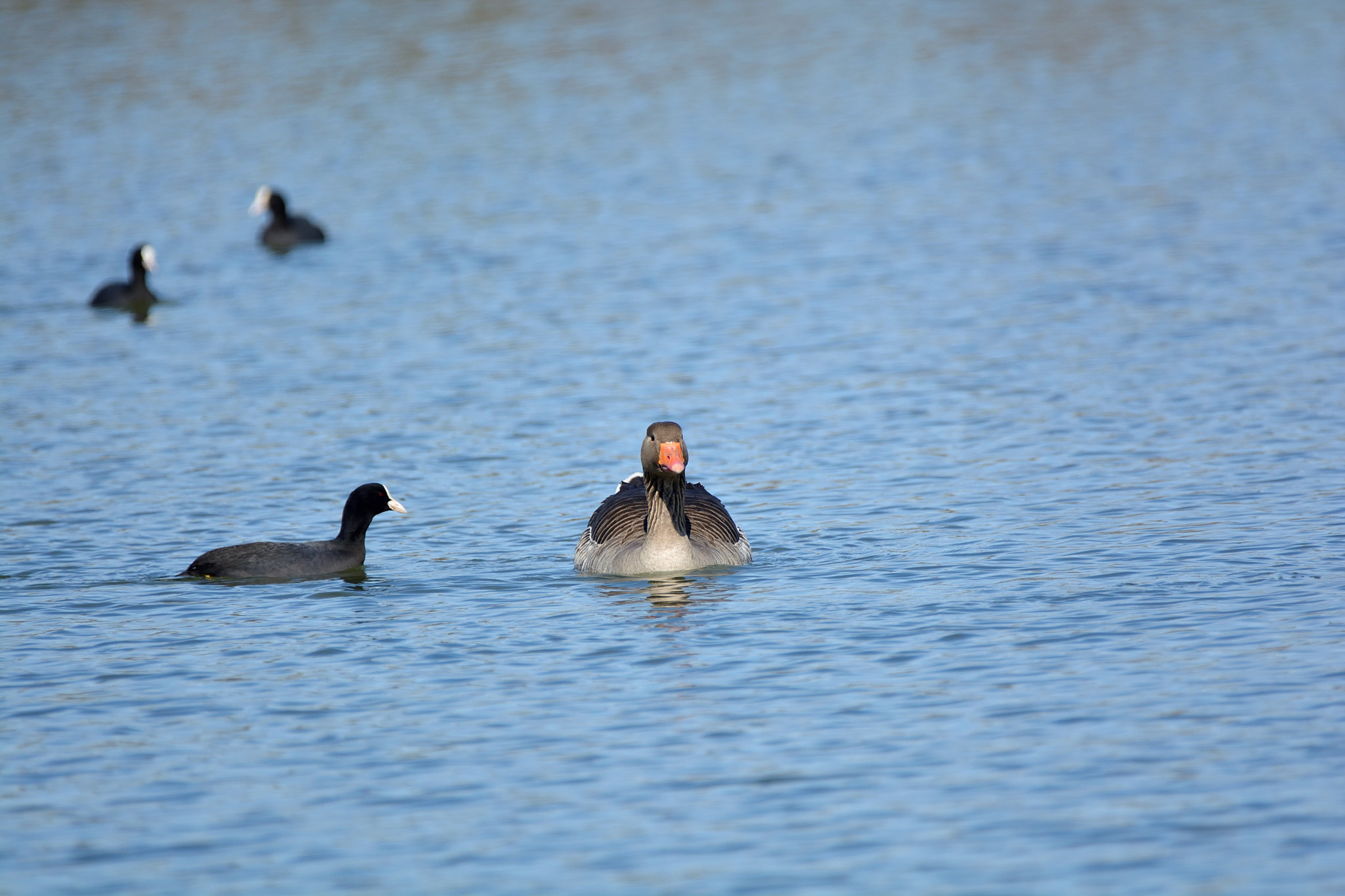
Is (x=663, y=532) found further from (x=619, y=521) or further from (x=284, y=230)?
(x=284, y=230)

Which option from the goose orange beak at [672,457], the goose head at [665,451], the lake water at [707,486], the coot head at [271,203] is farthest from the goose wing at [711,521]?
the coot head at [271,203]

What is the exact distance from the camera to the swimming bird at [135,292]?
25859 mm

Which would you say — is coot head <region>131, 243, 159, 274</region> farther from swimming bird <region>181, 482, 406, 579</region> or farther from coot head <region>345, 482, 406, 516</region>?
coot head <region>345, 482, 406, 516</region>

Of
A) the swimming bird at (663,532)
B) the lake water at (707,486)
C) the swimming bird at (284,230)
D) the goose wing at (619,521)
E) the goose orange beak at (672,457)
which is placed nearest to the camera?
the lake water at (707,486)

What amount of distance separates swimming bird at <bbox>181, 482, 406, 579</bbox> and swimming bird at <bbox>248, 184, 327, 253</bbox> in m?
16.2

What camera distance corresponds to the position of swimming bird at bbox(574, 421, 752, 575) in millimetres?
13812

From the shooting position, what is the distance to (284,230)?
3011 cm

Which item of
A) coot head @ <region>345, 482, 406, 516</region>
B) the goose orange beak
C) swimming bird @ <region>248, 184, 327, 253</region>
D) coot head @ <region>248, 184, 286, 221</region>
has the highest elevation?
coot head @ <region>248, 184, 286, 221</region>

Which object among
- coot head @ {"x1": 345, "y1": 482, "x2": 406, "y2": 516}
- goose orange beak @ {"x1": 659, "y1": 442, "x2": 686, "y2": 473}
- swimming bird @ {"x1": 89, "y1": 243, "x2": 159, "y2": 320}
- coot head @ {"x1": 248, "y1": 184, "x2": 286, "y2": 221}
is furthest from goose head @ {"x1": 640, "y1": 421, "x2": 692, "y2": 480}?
coot head @ {"x1": 248, "y1": 184, "x2": 286, "y2": 221}

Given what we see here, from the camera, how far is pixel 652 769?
9961 millimetres

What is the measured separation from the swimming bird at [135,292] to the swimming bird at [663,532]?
13599 mm

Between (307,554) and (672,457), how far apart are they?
3.00 meters

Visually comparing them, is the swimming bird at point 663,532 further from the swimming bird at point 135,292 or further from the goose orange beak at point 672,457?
the swimming bird at point 135,292

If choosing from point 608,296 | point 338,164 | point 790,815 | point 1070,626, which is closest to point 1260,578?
point 1070,626
